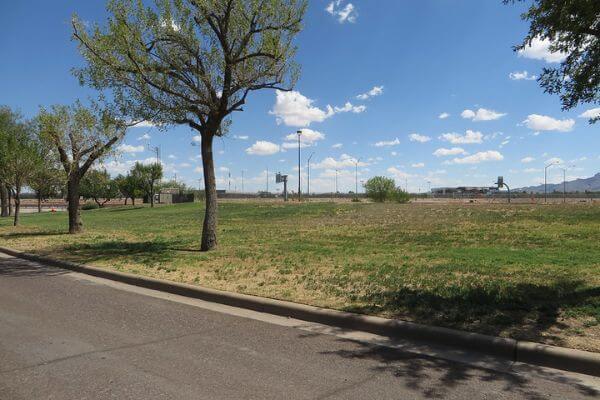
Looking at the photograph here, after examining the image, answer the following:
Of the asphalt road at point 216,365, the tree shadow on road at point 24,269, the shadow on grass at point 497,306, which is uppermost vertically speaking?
the shadow on grass at point 497,306

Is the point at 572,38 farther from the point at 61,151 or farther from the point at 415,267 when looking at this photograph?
the point at 61,151

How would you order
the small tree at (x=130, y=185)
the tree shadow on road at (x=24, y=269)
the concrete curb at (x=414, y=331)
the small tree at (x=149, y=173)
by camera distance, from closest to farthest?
1. the concrete curb at (x=414, y=331)
2. the tree shadow on road at (x=24, y=269)
3. the small tree at (x=149, y=173)
4. the small tree at (x=130, y=185)

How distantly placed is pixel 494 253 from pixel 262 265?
5.53m

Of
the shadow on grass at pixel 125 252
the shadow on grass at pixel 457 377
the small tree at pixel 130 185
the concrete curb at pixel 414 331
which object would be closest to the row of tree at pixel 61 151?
the shadow on grass at pixel 125 252

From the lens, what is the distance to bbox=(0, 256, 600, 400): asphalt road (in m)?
4.21

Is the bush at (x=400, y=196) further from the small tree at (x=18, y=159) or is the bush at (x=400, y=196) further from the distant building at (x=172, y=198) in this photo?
the small tree at (x=18, y=159)

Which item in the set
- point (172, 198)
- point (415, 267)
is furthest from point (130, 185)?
point (415, 267)

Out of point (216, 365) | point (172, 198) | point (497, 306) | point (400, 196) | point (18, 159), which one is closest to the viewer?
point (216, 365)

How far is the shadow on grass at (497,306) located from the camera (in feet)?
18.6

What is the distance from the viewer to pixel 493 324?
5.74 metres

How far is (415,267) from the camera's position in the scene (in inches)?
383

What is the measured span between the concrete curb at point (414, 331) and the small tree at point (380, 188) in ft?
190

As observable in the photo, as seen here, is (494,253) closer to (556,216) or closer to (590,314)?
(590,314)

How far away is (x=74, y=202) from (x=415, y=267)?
1538 cm
